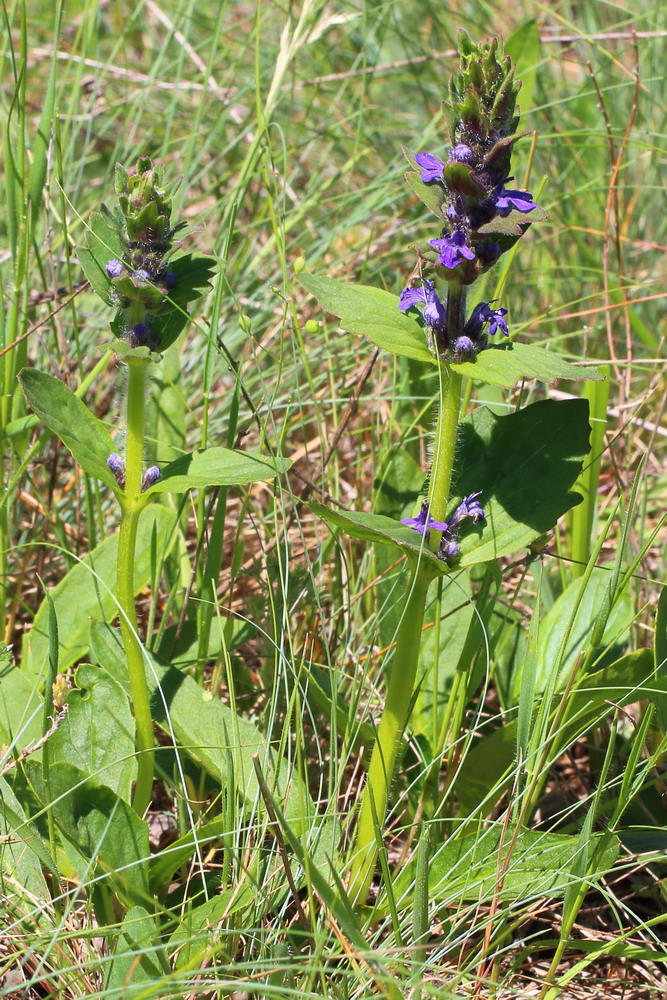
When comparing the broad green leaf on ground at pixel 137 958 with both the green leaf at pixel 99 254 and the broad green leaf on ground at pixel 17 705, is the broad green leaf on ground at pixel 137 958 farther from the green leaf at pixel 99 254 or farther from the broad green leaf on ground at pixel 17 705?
the green leaf at pixel 99 254

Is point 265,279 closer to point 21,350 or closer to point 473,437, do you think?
point 21,350

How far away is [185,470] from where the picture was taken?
1.74 m

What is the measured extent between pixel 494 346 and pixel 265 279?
6.55ft

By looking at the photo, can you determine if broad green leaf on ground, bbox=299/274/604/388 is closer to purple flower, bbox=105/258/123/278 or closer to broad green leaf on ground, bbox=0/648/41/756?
purple flower, bbox=105/258/123/278

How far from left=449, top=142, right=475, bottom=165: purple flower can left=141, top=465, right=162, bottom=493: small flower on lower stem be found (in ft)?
2.56

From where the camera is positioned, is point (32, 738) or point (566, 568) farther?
point (566, 568)

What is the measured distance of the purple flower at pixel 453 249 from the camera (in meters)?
1.53

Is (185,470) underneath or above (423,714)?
above

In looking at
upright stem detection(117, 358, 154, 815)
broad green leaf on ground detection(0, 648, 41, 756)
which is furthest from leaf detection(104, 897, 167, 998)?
broad green leaf on ground detection(0, 648, 41, 756)

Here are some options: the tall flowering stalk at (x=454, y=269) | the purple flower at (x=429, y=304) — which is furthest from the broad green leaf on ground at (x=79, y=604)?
the purple flower at (x=429, y=304)

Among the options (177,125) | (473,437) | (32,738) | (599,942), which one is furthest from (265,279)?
(599,942)

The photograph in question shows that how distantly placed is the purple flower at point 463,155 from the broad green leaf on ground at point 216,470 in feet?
1.94

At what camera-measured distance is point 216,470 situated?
1698 mm

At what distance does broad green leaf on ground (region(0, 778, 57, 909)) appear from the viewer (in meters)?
1.70
